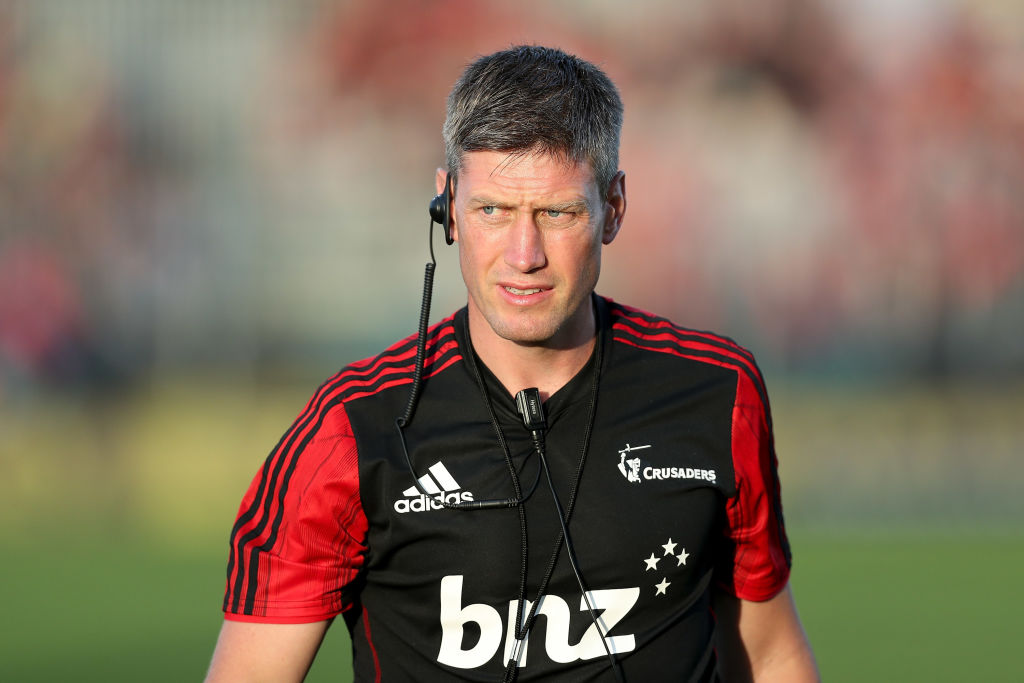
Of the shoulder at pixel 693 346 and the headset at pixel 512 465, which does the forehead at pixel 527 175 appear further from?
the shoulder at pixel 693 346

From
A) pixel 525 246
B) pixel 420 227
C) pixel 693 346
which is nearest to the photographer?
pixel 525 246

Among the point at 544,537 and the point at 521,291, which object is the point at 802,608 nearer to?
the point at 544,537

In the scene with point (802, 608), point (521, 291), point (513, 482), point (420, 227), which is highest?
point (420, 227)

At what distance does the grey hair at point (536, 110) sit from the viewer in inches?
98.3

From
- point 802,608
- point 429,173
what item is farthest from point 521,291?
point 429,173

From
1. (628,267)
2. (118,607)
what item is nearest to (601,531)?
(118,607)

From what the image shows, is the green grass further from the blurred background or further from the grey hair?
the grey hair

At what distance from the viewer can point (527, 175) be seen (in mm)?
2471

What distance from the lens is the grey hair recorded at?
98.3 inches

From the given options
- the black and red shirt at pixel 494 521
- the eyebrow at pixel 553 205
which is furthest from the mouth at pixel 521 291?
the black and red shirt at pixel 494 521

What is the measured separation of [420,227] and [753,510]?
8.47 m

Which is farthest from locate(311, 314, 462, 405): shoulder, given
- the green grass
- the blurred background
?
the blurred background

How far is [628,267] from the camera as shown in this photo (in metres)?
10.9

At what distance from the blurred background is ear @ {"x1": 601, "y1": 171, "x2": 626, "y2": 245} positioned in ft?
21.9
